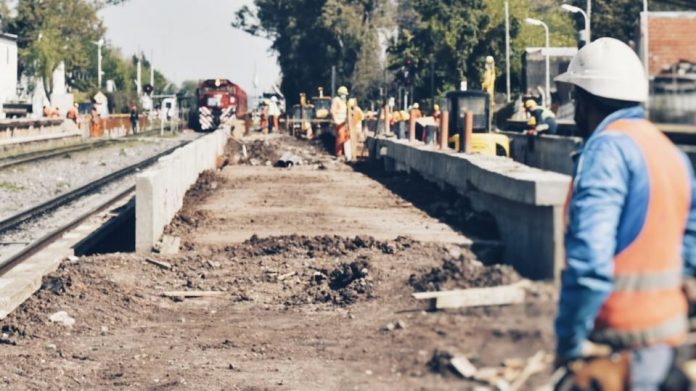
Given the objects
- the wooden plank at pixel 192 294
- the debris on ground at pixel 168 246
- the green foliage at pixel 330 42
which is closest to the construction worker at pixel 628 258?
the wooden plank at pixel 192 294

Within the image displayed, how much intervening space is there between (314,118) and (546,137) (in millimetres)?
40463

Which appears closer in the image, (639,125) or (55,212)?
(639,125)

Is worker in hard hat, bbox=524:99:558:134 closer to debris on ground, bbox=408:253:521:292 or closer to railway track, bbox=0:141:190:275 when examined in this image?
railway track, bbox=0:141:190:275

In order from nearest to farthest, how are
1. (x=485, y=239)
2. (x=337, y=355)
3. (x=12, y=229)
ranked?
(x=485, y=239), (x=337, y=355), (x=12, y=229)

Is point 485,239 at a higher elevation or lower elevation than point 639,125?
lower

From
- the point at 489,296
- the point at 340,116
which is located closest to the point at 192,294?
the point at 489,296

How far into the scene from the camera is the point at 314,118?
63375mm

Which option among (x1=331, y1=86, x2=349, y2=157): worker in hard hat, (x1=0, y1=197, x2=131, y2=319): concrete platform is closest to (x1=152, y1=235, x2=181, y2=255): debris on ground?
(x1=0, y1=197, x2=131, y2=319): concrete platform

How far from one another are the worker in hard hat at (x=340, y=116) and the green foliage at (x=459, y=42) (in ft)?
57.2

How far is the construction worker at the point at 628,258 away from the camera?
3795 mm

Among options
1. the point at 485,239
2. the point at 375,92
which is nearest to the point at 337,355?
the point at 485,239

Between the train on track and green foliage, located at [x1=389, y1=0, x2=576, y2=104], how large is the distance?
32.5ft

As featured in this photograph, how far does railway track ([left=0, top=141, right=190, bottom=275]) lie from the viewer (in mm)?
16188

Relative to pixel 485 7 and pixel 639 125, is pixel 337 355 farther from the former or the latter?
pixel 485 7
